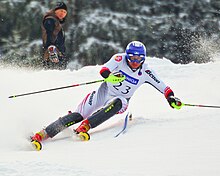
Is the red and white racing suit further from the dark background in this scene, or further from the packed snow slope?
the dark background

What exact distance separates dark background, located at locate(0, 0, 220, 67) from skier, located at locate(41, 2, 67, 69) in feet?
21.8

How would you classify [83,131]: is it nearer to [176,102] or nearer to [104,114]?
[104,114]

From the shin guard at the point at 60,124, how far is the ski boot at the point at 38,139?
5 centimetres

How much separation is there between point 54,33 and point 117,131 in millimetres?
2803

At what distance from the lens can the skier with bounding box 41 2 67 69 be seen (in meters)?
8.08

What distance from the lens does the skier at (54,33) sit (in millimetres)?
8078

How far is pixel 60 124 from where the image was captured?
5793 mm

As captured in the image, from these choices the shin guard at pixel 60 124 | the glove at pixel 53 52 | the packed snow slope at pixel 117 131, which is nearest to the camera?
the packed snow slope at pixel 117 131

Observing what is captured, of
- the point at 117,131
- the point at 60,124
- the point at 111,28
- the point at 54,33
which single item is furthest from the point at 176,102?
the point at 111,28

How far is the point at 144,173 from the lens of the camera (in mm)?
4016

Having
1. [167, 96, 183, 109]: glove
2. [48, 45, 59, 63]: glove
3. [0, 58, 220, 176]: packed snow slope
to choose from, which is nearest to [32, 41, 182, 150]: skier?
[167, 96, 183, 109]: glove

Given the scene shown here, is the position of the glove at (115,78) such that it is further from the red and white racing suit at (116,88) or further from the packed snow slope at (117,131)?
the packed snow slope at (117,131)

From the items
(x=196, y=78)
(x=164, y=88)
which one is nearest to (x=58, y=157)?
(x=164, y=88)

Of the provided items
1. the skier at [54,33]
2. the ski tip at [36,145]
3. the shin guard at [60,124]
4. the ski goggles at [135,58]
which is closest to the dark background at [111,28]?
the skier at [54,33]
